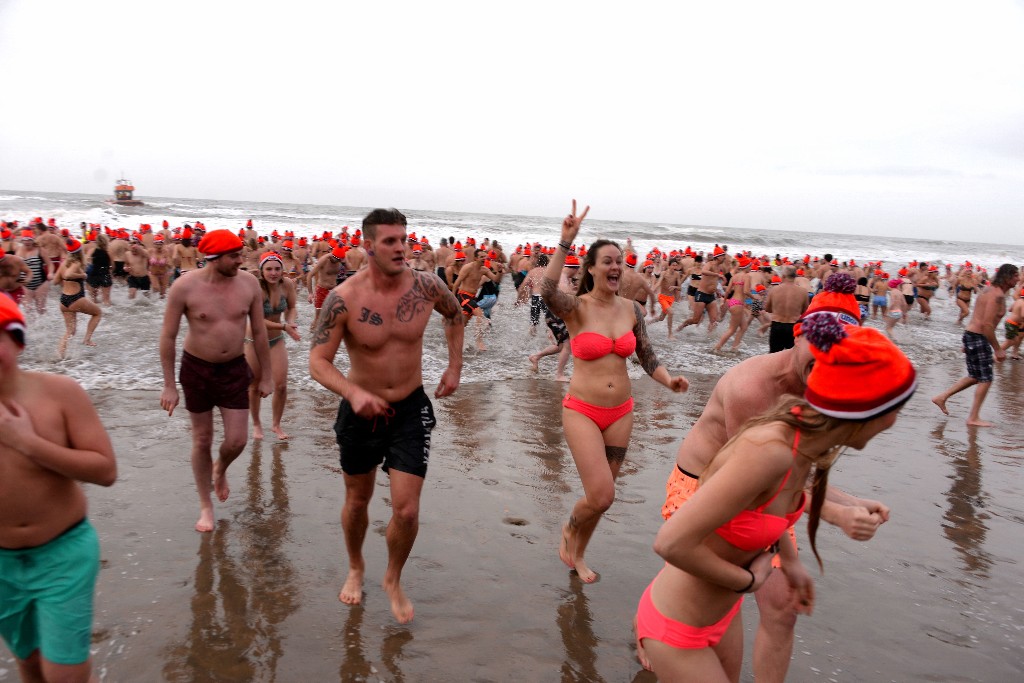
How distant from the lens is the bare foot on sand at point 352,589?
384 cm

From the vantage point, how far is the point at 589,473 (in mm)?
3941

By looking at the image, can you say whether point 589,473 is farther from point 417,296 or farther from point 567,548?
point 417,296

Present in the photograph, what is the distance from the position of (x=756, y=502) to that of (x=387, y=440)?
7.40 ft

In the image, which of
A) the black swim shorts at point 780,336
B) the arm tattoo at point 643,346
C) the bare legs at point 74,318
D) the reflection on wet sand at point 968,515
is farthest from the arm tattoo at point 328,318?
the bare legs at point 74,318

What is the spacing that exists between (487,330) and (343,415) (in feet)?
39.0

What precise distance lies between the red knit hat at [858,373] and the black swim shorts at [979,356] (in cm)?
802

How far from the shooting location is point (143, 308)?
15609mm

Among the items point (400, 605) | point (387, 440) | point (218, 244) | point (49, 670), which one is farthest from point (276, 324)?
point (49, 670)

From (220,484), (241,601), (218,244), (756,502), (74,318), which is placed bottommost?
(241,601)

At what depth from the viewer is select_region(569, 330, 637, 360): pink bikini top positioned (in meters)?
4.12

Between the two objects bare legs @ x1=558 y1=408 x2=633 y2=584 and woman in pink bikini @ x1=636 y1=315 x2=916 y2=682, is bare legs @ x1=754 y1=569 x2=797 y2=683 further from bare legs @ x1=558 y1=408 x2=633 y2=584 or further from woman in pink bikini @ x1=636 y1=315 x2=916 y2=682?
bare legs @ x1=558 y1=408 x2=633 y2=584

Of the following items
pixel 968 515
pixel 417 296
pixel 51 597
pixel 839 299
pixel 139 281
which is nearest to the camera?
pixel 51 597

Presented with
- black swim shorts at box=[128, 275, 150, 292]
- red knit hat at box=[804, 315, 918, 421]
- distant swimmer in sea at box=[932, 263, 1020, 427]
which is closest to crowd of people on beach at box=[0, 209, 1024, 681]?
red knit hat at box=[804, 315, 918, 421]

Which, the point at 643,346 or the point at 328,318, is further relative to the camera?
the point at 643,346
